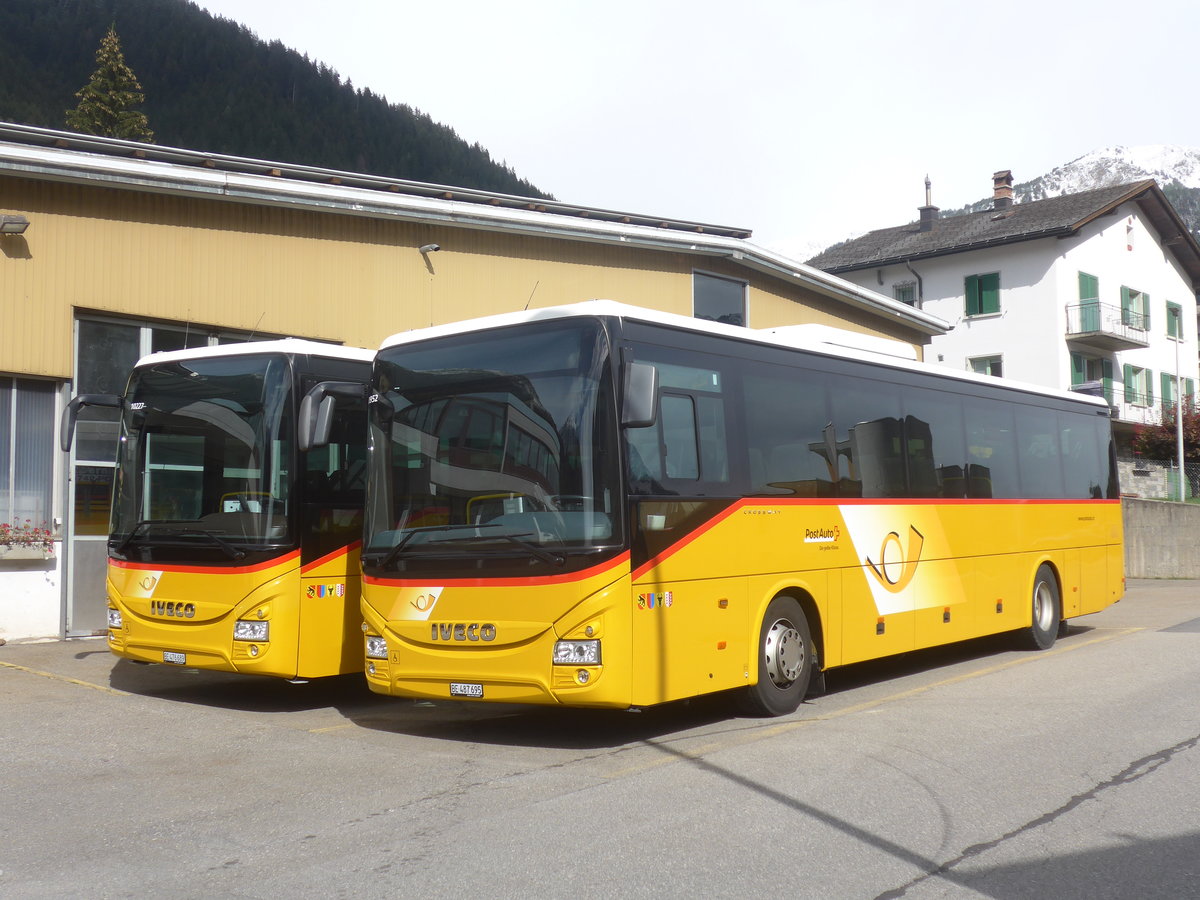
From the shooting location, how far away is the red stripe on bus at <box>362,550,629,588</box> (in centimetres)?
796

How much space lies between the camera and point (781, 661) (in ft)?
31.9

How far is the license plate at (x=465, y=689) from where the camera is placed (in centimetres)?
834

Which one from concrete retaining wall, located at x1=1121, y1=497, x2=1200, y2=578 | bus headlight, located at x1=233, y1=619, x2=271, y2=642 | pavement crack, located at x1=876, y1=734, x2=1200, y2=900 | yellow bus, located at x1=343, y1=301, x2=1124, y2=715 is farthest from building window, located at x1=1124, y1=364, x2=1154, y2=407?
bus headlight, located at x1=233, y1=619, x2=271, y2=642

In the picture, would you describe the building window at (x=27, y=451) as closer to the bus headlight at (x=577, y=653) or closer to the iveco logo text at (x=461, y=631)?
the iveco logo text at (x=461, y=631)

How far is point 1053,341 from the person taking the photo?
42406mm

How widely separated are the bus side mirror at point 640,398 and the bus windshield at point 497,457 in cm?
13

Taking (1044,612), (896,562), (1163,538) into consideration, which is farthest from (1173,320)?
(896,562)

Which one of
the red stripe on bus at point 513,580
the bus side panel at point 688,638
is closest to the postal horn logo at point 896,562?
the bus side panel at point 688,638

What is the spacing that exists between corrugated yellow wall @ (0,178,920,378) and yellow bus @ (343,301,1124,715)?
6868mm

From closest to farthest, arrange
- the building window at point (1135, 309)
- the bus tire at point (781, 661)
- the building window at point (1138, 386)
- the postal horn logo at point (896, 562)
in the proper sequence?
the bus tire at point (781, 661), the postal horn logo at point (896, 562), the building window at point (1135, 309), the building window at point (1138, 386)

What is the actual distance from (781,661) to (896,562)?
2246 millimetres

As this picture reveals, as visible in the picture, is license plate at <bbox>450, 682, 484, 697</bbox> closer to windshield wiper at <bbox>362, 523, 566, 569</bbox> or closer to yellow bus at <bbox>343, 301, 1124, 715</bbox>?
yellow bus at <bbox>343, 301, 1124, 715</bbox>

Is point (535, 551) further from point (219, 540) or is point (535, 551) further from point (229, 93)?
point (229, 93)

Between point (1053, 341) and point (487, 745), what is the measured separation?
37.9m
